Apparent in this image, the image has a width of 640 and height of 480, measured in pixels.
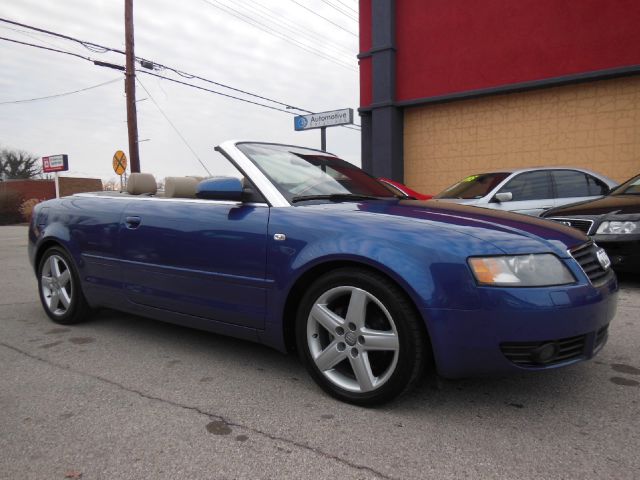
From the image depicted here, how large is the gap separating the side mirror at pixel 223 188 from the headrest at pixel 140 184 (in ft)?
4.59

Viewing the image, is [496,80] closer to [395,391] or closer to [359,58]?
[359,58]

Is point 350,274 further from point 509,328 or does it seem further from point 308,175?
point 308,175

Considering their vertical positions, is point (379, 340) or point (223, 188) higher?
point (223, 188)

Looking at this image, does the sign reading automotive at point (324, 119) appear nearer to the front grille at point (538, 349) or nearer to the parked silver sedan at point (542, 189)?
the parked silver sedan at point (542, 189)

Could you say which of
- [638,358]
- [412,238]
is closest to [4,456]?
[412,238]

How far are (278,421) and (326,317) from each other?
55 cm

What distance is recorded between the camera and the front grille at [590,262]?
7.96 feet

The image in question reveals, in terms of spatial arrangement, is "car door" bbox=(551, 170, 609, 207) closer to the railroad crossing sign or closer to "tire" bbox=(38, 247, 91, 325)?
"tire" bbox=(38, 247, 91, 325)

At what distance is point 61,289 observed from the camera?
411 cm

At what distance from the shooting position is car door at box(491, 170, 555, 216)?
712cm

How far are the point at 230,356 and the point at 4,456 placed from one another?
4.69 ft

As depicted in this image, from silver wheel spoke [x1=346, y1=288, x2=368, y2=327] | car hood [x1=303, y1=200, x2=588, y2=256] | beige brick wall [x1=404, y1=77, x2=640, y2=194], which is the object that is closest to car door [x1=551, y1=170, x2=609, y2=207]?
beige brick wall [x1=404, y1=77, x2=640, y2=194]

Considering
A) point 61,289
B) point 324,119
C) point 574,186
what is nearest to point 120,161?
point 324,119

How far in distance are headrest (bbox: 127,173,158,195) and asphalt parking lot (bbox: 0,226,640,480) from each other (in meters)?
1.36
